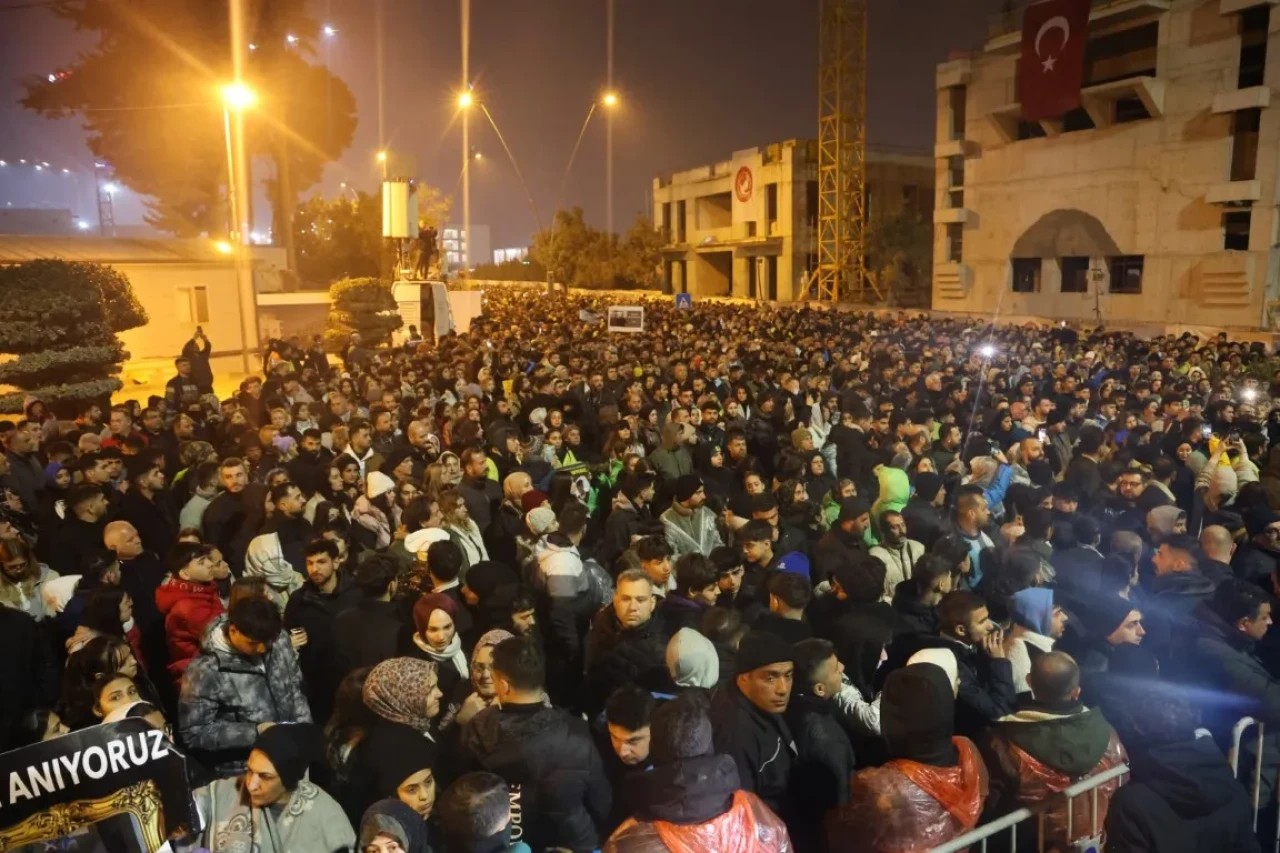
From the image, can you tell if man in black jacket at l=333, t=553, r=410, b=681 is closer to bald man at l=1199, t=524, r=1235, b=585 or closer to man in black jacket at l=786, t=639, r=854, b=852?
man in black jacket at l=786, t=639, r=854, b=852

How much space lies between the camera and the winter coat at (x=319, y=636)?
14.5 ft

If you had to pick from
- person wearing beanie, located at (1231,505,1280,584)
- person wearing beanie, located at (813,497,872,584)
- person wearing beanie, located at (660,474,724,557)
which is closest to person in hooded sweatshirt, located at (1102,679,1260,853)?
person wearing beanie, located at (813,497,872,584)

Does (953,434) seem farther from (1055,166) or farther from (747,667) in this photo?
(1055,166)

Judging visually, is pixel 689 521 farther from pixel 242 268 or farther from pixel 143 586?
pixel 242 268

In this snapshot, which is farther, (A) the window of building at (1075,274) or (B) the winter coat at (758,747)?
(A) the window of building at (1075,274)

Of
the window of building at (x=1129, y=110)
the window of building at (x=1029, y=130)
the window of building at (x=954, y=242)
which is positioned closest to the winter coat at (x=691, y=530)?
the window of building at (x=1129, y=110)

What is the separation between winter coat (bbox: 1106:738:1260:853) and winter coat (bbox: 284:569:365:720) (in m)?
3.41

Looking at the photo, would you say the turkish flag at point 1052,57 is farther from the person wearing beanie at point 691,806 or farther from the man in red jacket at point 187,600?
the person wearing beanie at point 691,806

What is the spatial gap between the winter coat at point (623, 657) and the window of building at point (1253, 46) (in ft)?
106

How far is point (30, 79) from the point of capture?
37.2m

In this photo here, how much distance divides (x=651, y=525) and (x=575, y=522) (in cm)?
111

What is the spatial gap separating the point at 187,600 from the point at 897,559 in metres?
3.88

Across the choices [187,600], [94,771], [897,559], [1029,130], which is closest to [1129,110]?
[1029,130]

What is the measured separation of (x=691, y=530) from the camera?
6.20m
